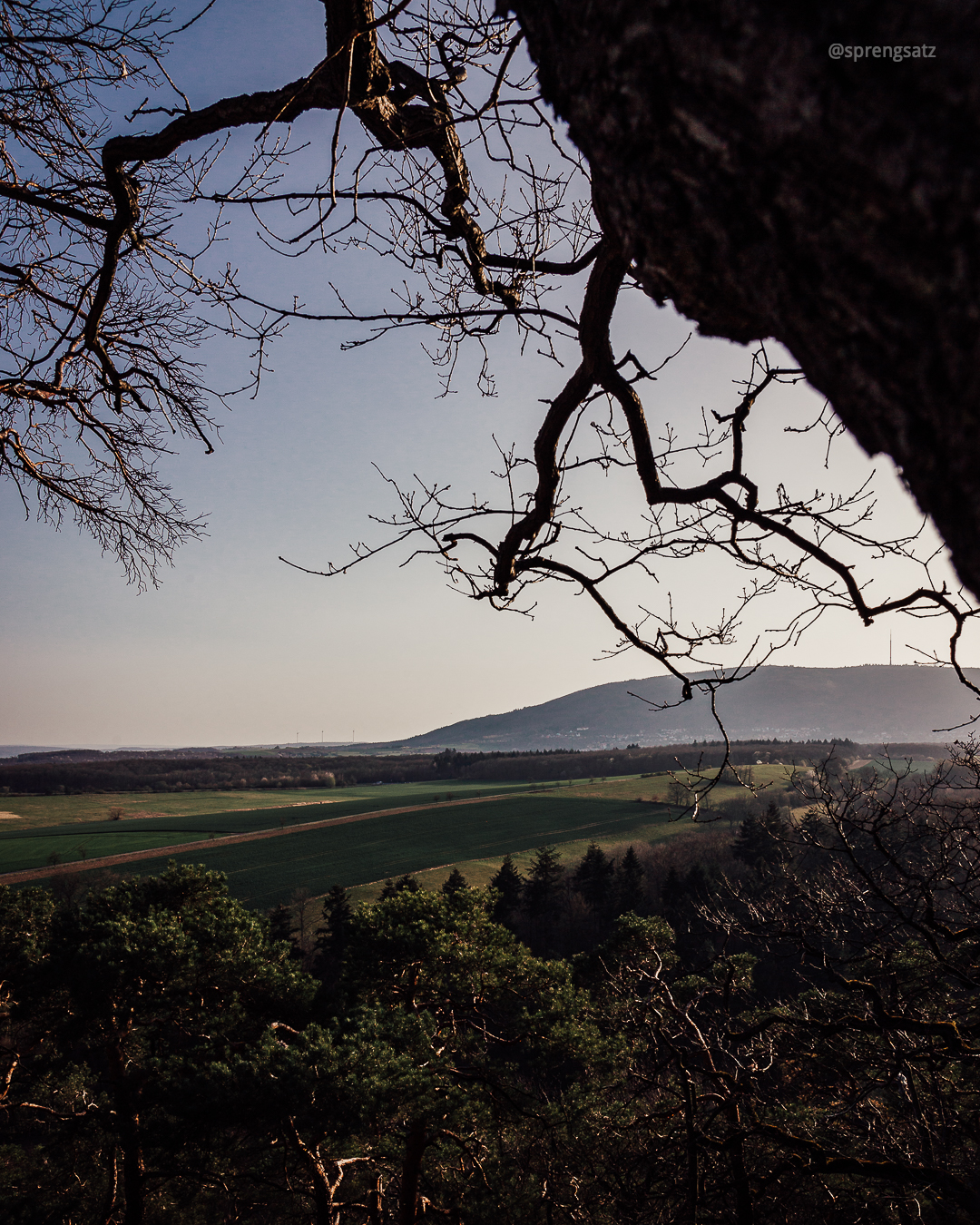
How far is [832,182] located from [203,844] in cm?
5516

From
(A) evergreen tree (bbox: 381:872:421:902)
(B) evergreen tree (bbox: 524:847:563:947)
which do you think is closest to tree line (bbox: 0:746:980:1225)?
(A) evergreen tree (bbox: 381:872:421:902)

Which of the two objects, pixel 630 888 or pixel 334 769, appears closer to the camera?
pixel 630 888

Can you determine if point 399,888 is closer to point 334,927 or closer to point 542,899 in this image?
point 334,927

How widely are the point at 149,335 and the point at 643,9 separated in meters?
3.50

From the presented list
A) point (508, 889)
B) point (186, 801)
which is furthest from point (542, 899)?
point (186, 801)

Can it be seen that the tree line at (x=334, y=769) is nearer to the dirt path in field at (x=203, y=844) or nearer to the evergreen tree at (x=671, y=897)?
the dirt path in field at (x=203, y=844)

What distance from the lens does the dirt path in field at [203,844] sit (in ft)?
124

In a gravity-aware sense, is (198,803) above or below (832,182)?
below

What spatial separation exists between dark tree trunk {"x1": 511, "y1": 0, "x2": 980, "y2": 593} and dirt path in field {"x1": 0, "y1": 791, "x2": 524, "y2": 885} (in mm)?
34903

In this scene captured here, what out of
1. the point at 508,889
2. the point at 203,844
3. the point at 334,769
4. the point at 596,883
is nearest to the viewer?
the point at 508,889

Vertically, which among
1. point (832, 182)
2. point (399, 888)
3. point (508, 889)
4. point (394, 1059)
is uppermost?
point (832, 182)

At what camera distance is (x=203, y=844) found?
48000 mm

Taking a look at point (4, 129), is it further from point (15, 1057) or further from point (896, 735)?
point (896, 735)

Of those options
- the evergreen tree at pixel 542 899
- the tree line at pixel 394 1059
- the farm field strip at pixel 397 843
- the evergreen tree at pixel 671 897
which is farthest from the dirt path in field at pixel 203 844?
→ the evergreen tree at pixel 671 897
